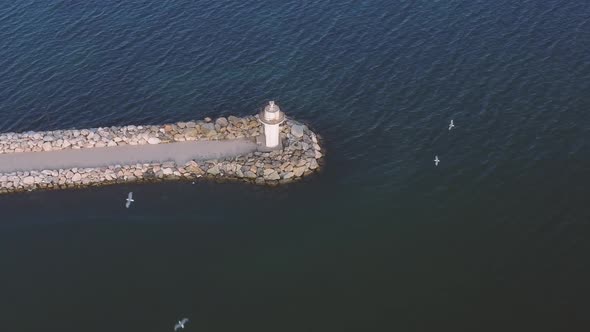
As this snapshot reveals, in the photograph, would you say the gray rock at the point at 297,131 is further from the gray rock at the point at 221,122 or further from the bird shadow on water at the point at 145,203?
the gray rock at the point at 221,122

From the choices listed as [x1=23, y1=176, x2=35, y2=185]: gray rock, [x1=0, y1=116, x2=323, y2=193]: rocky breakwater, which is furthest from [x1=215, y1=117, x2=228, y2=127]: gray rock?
[x1=23, y1=176, x2=35, y2=185]: gray rock

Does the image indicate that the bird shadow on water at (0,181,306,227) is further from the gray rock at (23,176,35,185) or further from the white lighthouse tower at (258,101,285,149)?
the white lighthouse tower at (258,101,285,149)

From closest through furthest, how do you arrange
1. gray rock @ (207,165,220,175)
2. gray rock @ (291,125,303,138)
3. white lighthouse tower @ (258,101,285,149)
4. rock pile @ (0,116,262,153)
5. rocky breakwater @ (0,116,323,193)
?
1. white lighthouse tower @ (258,101,285,149)
2. rocky breakwater @ (0,116,323,193)
3. gray rock @ (207,165,220,175)
4. rock pile @ (0,116,262,153)
5. gray rock @ (291,125,303,138)

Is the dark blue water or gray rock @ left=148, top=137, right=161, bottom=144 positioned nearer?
the dark blue water

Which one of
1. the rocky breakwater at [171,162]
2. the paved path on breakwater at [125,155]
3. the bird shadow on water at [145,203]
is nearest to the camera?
the bird shadow on water at [145,203]

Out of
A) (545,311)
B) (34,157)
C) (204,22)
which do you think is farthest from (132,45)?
(545,311)

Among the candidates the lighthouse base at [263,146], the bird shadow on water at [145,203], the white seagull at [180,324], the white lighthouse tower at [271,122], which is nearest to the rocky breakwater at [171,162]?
the lighthouse base at [263,146]

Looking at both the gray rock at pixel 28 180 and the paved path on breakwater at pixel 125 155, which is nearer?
the gray rock at pixel 28 180

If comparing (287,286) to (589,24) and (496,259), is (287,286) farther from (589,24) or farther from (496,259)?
(589,24)
